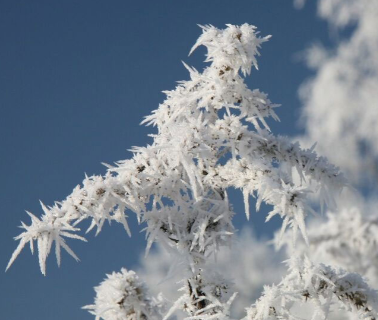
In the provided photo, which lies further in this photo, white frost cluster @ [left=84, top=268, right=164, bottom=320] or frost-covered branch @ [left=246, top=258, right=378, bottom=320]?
frost-covered branch @ [left=246, top=258, right=378, bottom=320]

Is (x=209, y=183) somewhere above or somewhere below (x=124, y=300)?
above

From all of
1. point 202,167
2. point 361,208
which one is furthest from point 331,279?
point 361,208

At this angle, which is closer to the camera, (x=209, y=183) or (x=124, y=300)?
(x=124, y=300)

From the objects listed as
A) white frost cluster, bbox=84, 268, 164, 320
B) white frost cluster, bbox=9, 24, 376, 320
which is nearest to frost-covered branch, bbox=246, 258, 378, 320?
white frost cluster, bbox=9, 24, 376, 320

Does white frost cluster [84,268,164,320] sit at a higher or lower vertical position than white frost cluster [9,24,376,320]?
lower

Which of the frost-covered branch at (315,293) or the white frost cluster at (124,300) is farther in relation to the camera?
the frost-covered branch at (315,293)

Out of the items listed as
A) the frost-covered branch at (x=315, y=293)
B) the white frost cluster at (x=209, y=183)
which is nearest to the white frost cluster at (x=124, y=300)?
the white frost cluster at (x=209, y=183)

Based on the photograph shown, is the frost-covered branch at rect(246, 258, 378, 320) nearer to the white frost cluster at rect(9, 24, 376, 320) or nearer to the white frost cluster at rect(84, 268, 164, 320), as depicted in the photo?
the white frost cluster at rect(9, 24, 376, 320)

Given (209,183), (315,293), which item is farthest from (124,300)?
(315,293)

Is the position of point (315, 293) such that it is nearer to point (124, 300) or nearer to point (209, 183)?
point (209, 183)

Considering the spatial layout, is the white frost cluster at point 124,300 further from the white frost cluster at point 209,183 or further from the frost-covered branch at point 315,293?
the frost-covered branch at point 315,293
